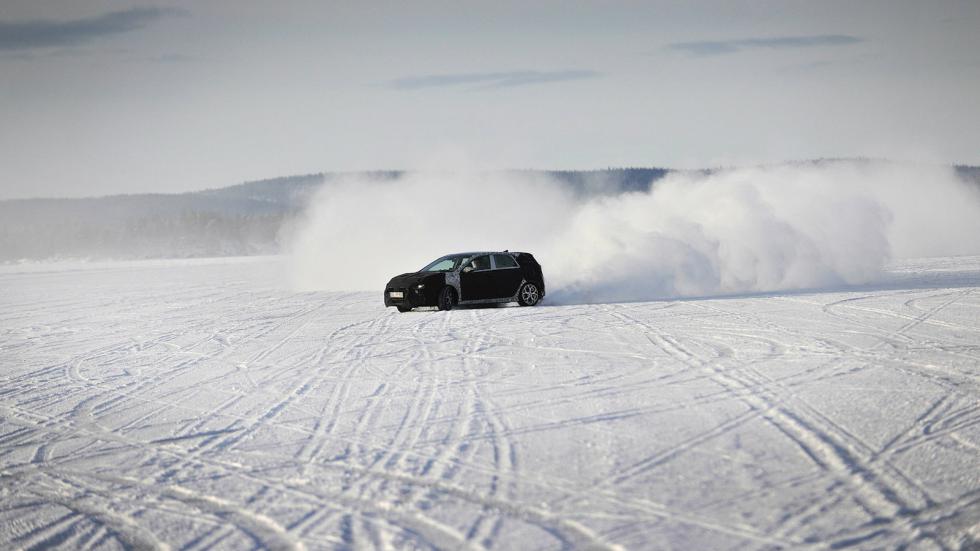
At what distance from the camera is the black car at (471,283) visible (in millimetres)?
20062

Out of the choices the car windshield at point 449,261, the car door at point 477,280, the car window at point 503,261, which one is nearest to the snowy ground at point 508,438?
the car door at point 477,280

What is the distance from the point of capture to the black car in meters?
20.1

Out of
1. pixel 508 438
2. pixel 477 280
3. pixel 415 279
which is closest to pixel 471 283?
pixel 477 280

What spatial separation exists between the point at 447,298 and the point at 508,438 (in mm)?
12588

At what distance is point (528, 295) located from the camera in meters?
21.1

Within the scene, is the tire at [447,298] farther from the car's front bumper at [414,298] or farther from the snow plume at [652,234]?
the snow plume at [652,234]

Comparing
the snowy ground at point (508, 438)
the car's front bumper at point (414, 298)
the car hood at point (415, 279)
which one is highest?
the car hood at point (415, 279)

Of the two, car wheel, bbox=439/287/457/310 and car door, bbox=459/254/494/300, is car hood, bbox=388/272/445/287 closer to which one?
car wheel, bbox=439/287/457/310

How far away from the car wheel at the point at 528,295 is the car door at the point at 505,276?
0.19m

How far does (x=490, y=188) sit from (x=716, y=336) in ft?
114

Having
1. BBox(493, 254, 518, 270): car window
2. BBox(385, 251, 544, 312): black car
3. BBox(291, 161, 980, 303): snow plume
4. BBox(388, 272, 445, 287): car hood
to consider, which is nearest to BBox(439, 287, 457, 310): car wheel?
BBox(385, 251, 544, 312): black car

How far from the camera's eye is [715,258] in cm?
2577

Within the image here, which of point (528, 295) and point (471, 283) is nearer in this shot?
point (471, 283)

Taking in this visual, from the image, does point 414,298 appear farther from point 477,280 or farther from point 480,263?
point 480,263
